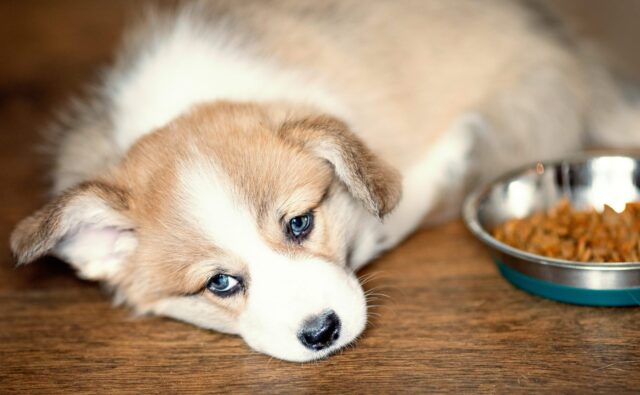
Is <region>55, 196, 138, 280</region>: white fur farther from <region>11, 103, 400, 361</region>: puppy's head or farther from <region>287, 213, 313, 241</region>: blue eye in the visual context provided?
<region>287, 213, 313, 241</region>: blue eye

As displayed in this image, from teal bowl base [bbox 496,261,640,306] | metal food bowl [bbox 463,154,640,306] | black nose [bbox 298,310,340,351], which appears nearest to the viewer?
black nose [bbox 298,310,340,351]

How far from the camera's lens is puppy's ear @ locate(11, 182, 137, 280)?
1.82 meters

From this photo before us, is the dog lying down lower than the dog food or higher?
lower

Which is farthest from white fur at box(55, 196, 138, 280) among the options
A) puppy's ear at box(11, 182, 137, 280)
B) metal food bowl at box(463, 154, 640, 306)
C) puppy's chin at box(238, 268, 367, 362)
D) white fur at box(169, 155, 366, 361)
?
metal food bowl at box(463, 154, 640, 306)

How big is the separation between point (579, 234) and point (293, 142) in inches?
29.5

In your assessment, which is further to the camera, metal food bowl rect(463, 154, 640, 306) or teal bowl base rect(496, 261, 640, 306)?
metal food bowl rect(463, 154, 640, 306)

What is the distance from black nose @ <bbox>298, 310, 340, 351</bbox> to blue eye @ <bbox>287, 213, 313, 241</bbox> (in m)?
0.21

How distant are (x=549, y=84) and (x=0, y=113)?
8.14 feet

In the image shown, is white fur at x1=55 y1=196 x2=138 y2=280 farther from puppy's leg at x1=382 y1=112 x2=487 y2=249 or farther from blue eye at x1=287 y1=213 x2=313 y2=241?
puppy's leg at x1=382 y1=112 x2=487 y2=249

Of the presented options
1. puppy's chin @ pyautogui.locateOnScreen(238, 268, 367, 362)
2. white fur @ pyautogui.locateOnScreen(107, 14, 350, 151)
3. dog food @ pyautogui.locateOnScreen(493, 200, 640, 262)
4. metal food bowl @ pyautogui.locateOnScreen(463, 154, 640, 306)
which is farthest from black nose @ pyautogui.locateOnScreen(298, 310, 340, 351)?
white fur @ pyautogui.locateOnScreen(107, 14, 350, 151)

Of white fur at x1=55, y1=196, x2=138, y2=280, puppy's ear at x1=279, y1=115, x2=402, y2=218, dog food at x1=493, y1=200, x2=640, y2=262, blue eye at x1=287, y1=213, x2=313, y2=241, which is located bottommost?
white fur at x1=55, y1=196, x2=138, y2=280

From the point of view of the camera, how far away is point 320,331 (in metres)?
1.69

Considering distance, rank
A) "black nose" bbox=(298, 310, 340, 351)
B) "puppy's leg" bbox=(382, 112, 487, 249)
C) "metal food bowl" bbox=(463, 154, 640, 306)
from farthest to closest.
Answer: "puppy's leg" bbox=(382, 112, 487, 249) < "metal food bowl" bbox=(463, 154, 640, 306) < "black nose" bbox=(298, 310, 340, 351)

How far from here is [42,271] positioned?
94.7 inches
